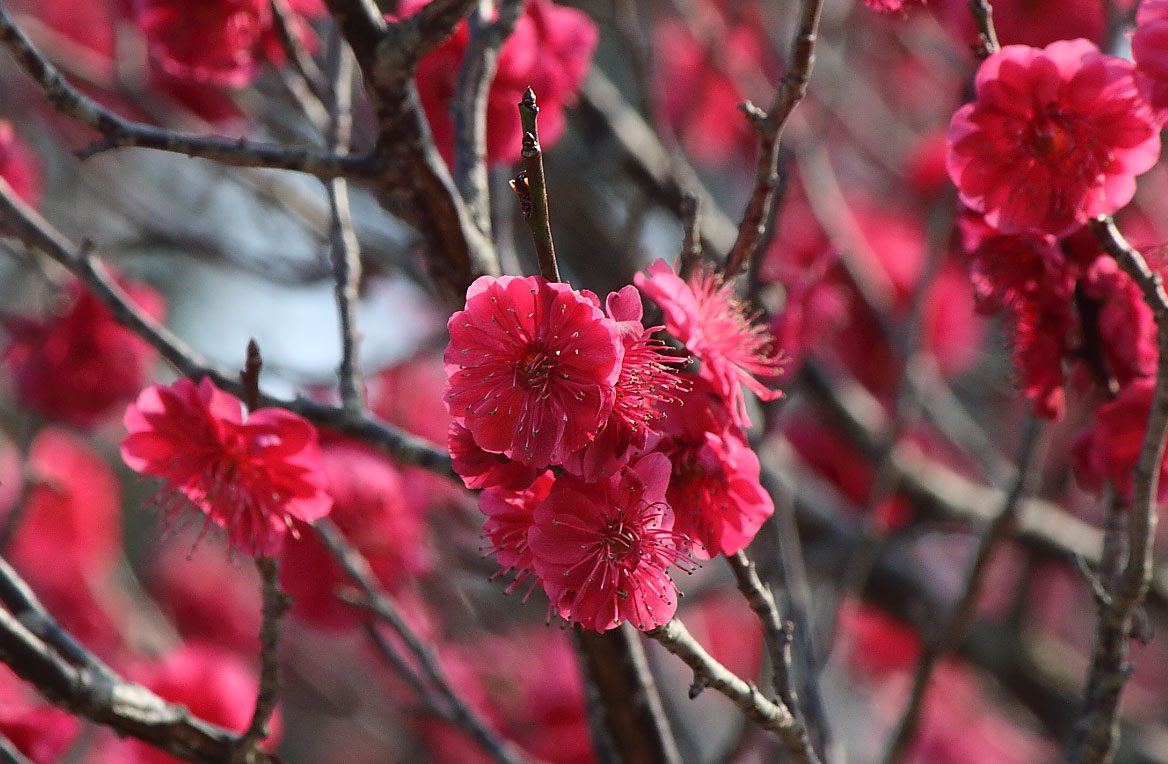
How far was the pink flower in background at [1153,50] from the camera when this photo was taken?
997mm

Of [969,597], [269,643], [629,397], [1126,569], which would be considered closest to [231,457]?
[269,643]

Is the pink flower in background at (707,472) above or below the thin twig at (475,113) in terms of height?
below

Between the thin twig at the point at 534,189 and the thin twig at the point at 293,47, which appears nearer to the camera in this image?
the thin twig at the point at 534,189

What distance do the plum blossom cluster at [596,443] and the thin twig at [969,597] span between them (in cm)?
72

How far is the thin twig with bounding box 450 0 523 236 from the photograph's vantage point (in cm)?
136

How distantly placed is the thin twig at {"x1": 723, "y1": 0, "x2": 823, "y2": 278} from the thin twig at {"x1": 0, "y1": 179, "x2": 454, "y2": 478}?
0.44 meters

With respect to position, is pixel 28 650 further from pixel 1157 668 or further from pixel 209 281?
pixel 209 281

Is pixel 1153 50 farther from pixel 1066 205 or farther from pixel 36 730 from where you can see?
pixel 36 730

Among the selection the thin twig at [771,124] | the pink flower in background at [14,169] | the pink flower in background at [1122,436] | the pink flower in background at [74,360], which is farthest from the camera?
the pink flower in background at [74,360]

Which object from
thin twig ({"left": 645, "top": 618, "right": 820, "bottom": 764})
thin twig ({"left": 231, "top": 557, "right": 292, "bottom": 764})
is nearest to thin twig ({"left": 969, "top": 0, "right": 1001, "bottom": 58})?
thin twig ({"left": 645, "top": 618, "right": 820, "bottom": 764})

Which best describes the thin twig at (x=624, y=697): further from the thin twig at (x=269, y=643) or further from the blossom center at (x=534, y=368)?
the blossom center at (x=534, y=368)

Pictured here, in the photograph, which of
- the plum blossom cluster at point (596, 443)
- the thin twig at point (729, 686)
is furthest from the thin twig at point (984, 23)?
the thin twig at point (729, 686)

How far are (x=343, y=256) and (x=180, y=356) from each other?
0.27 meters

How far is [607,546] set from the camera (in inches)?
35.3
